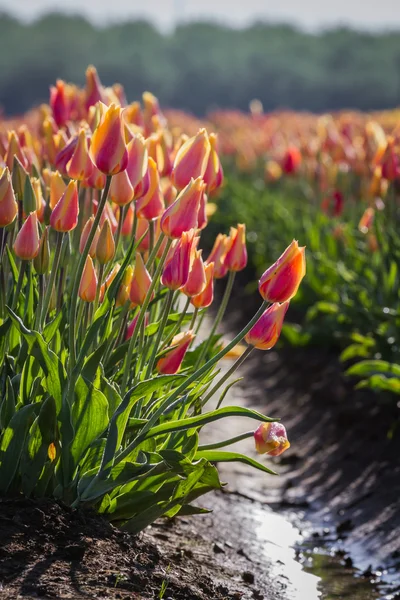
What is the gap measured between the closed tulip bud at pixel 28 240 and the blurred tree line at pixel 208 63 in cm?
3303

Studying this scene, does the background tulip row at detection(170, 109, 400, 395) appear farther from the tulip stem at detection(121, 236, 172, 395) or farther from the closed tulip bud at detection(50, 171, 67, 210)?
the closed tulip bud at detection(50, 171, 67, 210)

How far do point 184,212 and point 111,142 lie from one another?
0.24m

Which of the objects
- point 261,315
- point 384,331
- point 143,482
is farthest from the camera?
point 384,331

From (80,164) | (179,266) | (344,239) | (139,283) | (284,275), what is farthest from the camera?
(344,239)

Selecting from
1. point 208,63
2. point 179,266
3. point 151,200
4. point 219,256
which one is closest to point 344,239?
point 219,256

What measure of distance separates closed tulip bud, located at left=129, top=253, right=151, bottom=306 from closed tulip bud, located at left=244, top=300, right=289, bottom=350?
1.12 feet

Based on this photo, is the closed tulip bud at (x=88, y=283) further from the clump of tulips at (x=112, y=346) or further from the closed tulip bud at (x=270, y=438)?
the closed tulip bud at (x=270, y=438)

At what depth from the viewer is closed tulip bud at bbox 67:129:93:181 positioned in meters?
2.39

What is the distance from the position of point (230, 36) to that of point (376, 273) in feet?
131

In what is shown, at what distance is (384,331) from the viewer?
4277 millimetres

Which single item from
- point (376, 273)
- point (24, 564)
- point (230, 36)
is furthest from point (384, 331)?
point (230, 36)

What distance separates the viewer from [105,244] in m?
2.46

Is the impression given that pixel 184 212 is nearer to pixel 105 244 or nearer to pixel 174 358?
pixel 105 244

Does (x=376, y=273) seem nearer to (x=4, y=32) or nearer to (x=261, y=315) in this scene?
(x=261, y=315)
